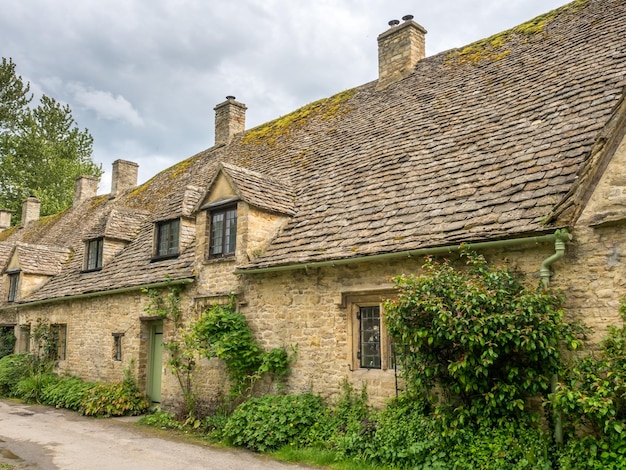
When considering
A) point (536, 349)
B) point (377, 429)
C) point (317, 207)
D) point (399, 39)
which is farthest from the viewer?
point (399, 39)

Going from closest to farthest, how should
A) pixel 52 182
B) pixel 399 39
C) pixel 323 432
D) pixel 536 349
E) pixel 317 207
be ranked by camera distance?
pixel 536 349, pixel 323 432, pixel 317 207, pixel 399 39, pixel 52 182

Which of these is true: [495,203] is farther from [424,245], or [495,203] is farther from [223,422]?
[223,422]

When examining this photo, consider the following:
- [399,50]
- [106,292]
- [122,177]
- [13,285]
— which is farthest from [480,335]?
[122,177]

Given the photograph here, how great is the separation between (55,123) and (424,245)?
4073 cm

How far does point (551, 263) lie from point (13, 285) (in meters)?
20.6

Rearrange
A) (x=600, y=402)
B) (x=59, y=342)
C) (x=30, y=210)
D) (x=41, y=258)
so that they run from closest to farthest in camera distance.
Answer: (x=600, y=402) < (x=59, y=342) < (x=41, y=258) < (x=30, y=210)

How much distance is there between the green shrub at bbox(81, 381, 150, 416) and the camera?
1355 cm

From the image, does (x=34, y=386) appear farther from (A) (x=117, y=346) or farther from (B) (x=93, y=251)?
(B) (x=93, y=251)

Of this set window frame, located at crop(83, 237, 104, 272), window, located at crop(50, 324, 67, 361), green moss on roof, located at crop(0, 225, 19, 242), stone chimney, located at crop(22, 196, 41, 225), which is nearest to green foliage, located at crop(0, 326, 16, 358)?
window, located at crop(50, 324, 67, 361)

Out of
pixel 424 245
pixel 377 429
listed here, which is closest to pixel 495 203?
pixel 424 245

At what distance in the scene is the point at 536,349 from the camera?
22.0 ft

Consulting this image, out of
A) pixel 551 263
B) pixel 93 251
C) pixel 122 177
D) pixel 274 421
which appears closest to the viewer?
pixel 551 263

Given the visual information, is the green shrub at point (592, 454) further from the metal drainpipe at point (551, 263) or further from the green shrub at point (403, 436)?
the green shrub at point (403, 436)

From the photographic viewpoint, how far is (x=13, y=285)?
2139cm
